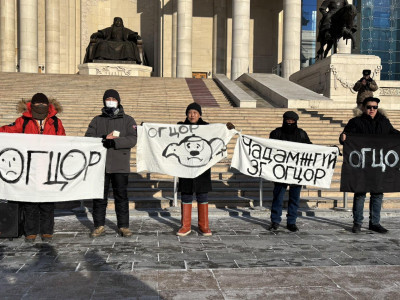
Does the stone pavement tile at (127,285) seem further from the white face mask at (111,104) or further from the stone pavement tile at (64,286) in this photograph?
the white face mask at (111,104)

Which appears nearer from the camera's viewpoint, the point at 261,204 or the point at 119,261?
the point at 119,261

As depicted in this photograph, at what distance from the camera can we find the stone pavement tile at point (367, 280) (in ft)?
12.8

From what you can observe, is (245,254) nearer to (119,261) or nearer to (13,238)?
(119,261)

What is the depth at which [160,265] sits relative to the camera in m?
4.67

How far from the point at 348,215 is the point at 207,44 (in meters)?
33.1

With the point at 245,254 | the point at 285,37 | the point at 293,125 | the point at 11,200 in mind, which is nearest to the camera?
the point at 245,254

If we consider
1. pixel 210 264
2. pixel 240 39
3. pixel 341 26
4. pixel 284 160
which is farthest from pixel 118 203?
pixel 240 39

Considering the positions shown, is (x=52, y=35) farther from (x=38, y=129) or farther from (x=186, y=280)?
(x=186, y=280)

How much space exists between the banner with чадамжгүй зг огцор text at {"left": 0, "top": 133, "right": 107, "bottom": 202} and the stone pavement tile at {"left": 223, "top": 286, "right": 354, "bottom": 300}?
9.40ft

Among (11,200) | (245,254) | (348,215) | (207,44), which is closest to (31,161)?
(11,200)

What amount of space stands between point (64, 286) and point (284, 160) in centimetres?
418

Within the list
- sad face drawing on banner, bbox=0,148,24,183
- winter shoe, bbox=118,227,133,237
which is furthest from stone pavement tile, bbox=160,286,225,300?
sad face drawing on banner, bbox=0,148,24,183

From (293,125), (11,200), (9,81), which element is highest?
(9,81)

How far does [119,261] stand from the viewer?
4.79 meters
